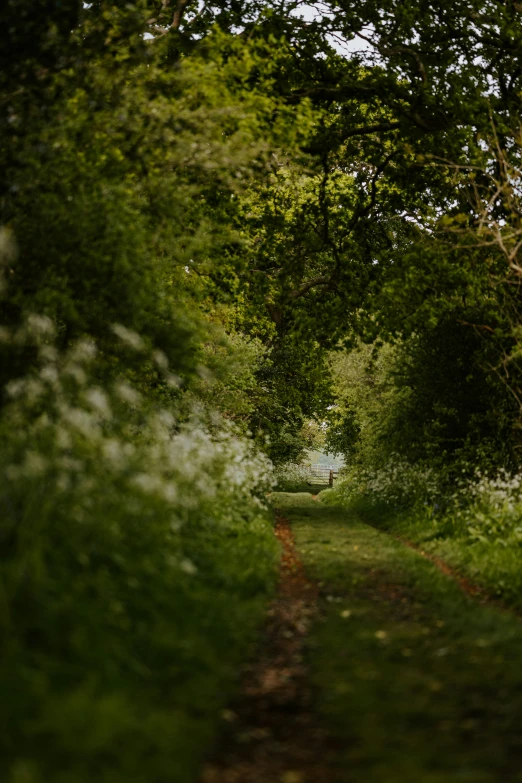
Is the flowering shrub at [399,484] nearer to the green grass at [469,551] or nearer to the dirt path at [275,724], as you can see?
the green grass at [469,551]

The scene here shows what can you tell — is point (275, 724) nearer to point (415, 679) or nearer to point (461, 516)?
point (415, 679)

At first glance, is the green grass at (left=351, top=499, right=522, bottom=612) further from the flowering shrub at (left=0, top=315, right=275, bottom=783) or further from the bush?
the bush

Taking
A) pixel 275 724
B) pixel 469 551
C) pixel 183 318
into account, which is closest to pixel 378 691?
pixel 275 724

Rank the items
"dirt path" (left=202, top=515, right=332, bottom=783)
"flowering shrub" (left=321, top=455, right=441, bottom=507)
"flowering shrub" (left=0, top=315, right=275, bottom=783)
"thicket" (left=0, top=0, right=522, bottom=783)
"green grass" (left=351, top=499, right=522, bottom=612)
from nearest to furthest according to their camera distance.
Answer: "flowering shrub" (left=0, top=315, right=275, bottom=783) → "dirt path" (left=202, top=515, right=332, bottom=783) → "thicket" (left=0, top=0, right=522, bottom=783) → "green grass" (left=351, top=499, right=522, bottom=612) → "flowering shrub" (left=321, top=455, right=441, bottom=507)

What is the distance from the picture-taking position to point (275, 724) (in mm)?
5742

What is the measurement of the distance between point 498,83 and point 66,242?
13170mm

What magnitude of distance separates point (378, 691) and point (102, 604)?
7.88 feet

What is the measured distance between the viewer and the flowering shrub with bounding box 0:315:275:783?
14.8 feet

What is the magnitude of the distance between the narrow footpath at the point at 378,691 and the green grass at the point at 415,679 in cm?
1

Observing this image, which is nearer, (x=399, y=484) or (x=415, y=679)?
(x=415, y=679)

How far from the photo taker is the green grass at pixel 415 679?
16.6 ft

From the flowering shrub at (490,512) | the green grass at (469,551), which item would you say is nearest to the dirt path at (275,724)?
the green grass at (469,551)

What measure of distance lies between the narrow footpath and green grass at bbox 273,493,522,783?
0.04 ft

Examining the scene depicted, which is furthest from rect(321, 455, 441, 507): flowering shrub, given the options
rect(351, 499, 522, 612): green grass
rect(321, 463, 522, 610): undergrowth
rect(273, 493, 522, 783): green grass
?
rect(273, 493, 522, 783): green grass
